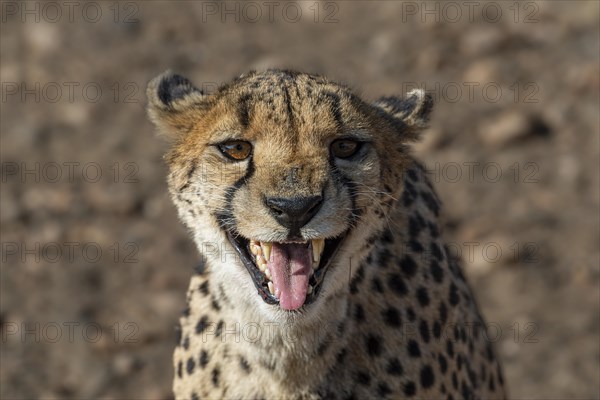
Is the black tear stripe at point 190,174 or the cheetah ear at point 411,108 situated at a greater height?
the cheetah ear at point 411,108

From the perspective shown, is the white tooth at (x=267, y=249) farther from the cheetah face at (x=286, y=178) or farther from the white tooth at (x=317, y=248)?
the white tooth at (x=317, y=248)

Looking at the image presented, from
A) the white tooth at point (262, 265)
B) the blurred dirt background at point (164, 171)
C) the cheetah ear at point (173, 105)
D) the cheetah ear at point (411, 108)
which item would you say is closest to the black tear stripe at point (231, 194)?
the white tooth at point (262, 265)

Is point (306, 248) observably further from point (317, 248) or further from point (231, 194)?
point (231, 194)

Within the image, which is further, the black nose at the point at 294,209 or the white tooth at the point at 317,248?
the white tooth at the point at 317,248

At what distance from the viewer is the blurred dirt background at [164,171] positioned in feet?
14.7

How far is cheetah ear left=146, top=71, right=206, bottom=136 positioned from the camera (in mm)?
2811

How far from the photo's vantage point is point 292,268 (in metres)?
2.55

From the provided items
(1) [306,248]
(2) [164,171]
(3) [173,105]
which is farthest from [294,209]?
(2) [164,171]

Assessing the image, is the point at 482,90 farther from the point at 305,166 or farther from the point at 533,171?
the point at 305,166

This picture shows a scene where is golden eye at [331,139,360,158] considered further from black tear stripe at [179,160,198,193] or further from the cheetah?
black tear stripe at [179,160,198,193]

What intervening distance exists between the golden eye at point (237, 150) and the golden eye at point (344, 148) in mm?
198

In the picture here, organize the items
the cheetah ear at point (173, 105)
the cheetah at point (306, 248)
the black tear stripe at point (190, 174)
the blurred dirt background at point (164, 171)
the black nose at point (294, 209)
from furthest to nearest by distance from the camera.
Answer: the blurred dirt background at point (164, 171) → the cheetah ear at point (173, 105) → the black tear stripe at point (190, 174) → the cheetah at point (306, 248) → the black nose at point (294, 209)

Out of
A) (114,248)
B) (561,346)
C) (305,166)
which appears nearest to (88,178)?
(114,248)

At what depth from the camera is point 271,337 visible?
2740 millimetres
